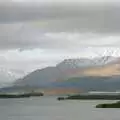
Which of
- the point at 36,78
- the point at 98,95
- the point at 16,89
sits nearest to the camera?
the point at 16,89

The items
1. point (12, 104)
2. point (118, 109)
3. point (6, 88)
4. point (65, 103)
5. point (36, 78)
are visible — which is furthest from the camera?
point (65, 103)

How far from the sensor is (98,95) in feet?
195

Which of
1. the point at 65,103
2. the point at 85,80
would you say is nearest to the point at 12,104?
the point at 65,103

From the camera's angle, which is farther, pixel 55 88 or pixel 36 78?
pixel 36 78

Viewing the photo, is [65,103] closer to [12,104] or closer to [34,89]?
[12,104]

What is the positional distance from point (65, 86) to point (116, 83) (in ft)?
23.8

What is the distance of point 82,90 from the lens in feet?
174

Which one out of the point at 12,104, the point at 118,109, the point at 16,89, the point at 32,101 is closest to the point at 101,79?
the point at 118,109

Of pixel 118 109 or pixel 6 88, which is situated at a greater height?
pixel 6 88

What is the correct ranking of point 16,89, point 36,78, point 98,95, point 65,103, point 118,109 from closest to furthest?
point 16,89
point 98,95
point 118,109
point 36,78
point 65,103

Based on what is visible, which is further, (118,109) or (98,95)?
(118,109)

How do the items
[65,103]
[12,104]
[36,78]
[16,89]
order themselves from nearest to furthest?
[16,89] < [36,78] < [12,104] < [65,103]

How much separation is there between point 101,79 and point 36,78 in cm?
1220

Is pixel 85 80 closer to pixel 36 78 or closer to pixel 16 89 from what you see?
pixel 16 89
